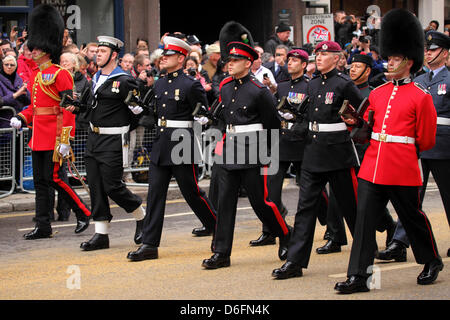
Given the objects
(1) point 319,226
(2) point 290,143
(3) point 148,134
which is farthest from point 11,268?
(3) point 148,134

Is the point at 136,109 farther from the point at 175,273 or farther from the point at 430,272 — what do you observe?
the point at 430,272

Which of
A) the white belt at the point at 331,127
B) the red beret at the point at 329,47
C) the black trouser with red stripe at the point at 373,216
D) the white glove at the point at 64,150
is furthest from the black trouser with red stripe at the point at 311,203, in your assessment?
the white glove at the point at 64,150

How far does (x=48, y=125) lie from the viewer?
10156 millimetres

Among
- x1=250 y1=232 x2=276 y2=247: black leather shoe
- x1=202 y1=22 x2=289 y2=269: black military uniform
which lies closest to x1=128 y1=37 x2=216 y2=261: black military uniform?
x1=202 y1=22 x2=289 y2=269: black military uniform

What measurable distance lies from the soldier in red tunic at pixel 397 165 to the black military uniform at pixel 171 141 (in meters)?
2.13

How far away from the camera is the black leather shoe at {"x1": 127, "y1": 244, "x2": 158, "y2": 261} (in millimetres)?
8516

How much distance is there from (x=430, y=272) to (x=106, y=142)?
352 centimetres

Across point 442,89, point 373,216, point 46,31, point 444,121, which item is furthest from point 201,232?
point 373,216

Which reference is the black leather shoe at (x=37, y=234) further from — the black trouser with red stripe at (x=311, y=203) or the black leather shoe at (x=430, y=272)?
the black leather shoe at (x=430, y=272)

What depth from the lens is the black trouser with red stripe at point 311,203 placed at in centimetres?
766

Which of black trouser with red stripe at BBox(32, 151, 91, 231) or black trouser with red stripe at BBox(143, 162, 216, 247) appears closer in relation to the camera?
black trouser with red stripe at BBox(143, 162, 216, 247)

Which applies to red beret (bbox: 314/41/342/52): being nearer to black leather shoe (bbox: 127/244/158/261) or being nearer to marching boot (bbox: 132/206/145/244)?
black leather shoe (bbox: 127/244/158/261)

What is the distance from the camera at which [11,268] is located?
8.30m

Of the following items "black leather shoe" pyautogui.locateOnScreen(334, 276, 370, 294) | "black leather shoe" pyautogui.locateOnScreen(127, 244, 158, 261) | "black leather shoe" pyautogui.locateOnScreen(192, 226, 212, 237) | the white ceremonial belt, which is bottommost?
"black leather shoe" pyautogui.locateOnScreen(192, 226, 212, 237)
